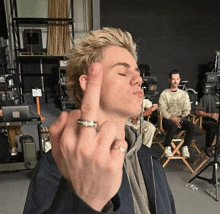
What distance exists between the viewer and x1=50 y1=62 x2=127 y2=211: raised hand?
0.34 m

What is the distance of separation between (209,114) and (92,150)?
3.42 meters

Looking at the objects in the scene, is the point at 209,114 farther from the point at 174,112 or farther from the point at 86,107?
→ the point at 86,107

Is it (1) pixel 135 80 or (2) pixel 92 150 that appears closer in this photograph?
(2) pixel 92 150

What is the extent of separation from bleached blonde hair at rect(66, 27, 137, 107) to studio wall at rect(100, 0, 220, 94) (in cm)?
640

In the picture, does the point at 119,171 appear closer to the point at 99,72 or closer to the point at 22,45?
the point at 99,72

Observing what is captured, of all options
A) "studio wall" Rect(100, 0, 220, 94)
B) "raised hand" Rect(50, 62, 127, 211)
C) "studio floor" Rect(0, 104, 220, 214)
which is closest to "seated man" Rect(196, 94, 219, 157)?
"studio floor" Rect(0, 104, 220, 214)

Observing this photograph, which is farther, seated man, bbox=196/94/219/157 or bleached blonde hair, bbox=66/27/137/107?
seated man, bbox=196/94/219/157

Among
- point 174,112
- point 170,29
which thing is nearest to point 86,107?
point 174,112

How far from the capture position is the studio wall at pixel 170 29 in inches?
273

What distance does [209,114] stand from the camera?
3.37m

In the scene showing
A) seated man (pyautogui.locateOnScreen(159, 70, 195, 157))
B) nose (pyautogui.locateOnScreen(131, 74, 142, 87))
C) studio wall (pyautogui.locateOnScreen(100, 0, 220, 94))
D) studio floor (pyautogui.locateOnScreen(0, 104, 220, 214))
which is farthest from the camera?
studio wall (pyautogui.locateOnScreen(100, 0, 220, 94))

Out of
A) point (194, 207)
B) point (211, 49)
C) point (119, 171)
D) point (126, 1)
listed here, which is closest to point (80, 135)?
point (119, 171)

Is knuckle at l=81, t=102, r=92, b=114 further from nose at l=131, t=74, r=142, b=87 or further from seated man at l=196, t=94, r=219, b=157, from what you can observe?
seated man at l=196, t=94, r=219, b=157

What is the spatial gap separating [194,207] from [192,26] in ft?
21.9
